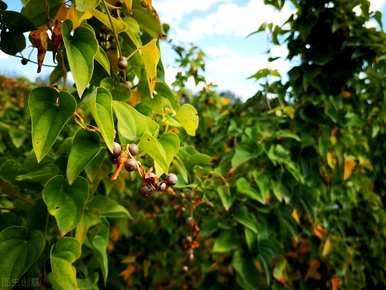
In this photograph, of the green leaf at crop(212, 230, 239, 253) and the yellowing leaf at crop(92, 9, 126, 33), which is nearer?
the yellowing leaf at crop(92, 9, 126, 33)

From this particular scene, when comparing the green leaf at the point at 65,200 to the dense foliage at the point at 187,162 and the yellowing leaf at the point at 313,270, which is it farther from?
the yellowing leaf at the point at 313,270

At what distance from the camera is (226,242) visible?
1.40 m

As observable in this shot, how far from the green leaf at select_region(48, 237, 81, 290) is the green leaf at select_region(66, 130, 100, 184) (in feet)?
0.46

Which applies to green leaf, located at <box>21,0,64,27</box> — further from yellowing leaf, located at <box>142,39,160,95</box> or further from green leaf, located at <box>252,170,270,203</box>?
green leaf, located at <box>252,170,270,203</box>

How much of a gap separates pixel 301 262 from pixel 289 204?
505 millimetres

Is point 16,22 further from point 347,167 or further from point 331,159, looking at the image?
point 347,167

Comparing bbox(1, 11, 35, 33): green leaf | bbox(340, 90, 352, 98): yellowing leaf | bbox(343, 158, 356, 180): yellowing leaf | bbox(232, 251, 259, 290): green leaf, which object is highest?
bbox(340, 90, 352, 98): yellowing leaf

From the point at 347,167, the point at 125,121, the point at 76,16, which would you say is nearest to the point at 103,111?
the point at 125,121

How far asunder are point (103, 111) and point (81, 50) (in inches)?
4.1

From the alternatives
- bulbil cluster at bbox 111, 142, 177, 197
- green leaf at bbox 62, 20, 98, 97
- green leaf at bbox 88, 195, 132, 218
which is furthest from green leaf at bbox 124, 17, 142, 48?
green leaf at bbox 88, 195, 132, 218

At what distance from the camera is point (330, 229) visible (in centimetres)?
201

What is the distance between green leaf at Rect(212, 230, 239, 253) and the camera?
1.38m

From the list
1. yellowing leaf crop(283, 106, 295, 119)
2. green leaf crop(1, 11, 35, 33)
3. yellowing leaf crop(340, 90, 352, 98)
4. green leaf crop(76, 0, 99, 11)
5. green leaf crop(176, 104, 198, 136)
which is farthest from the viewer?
yellowing leaf crop(340, 90, 352, 98)

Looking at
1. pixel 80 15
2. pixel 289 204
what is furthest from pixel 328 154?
pixel 80 15
